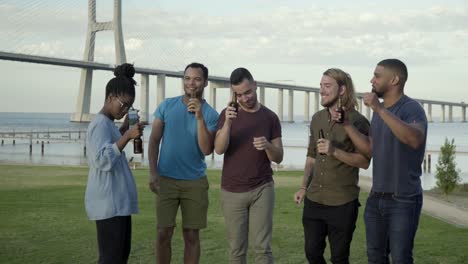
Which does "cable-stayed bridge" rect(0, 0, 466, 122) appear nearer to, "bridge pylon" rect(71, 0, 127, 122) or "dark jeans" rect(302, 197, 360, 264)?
"bridge pylon" rect(71, 0, 127, 122)

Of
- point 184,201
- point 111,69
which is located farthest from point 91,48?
point 184,201

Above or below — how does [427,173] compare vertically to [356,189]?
below

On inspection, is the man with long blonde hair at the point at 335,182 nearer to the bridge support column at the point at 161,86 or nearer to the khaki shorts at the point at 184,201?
the khaki shorts at the point at 184,201

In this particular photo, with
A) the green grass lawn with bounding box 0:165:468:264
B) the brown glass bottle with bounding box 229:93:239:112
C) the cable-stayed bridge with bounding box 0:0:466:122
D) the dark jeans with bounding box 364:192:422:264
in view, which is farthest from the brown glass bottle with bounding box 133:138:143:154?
the cable-stayed bridge with bounding box 0:0:466:122

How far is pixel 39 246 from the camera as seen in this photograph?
7.41 m

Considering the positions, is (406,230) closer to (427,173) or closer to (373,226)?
(373,226)

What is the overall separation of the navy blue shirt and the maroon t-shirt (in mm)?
910

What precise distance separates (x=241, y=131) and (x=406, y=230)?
1.34m

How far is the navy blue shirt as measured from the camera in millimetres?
4160

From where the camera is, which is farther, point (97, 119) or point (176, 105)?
point (176, 105)

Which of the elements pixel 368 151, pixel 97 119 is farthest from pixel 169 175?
pixel 368 151

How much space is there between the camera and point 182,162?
5168mm

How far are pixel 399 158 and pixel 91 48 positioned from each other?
7240 cm

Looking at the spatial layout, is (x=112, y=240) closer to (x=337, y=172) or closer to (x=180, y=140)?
(x=180, y=140)
